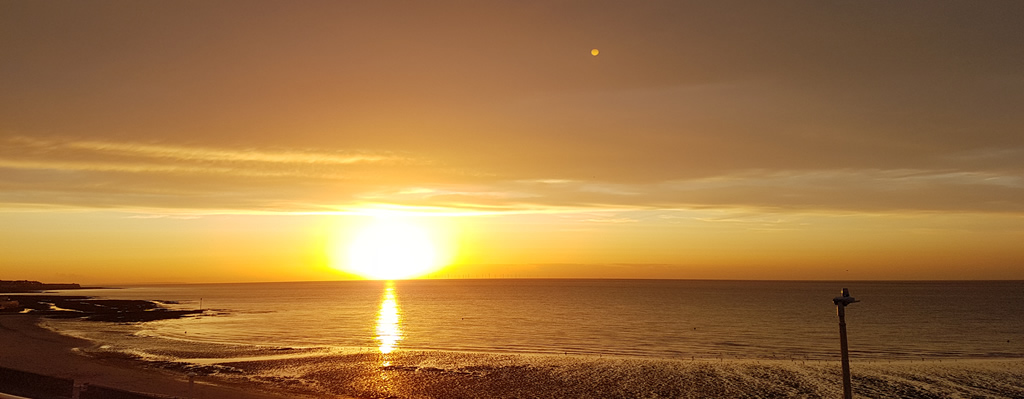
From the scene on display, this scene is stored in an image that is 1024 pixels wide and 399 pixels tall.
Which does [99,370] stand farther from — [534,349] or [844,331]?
[844,331]

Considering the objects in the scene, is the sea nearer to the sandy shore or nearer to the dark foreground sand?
the dark foreground sand

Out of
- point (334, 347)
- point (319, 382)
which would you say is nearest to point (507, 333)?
point (334, 347)

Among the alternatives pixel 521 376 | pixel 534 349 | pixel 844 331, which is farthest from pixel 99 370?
pixel 844 331

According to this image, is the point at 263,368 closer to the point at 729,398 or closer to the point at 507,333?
the point at 729,398

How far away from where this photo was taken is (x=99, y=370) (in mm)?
38094

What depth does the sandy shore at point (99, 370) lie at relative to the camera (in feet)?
106

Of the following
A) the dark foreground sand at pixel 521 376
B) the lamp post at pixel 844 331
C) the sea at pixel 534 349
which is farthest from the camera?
the sea at pixel 534 349

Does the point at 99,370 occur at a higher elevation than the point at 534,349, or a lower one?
higher

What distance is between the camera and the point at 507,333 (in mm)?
73125

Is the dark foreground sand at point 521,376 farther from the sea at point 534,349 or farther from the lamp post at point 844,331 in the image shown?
the lamp post at point 844,331

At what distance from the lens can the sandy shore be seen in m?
32.2

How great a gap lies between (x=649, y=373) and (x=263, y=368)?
23.8m

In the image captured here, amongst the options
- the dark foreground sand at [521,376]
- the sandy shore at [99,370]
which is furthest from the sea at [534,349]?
the sandy shore at [99,370]

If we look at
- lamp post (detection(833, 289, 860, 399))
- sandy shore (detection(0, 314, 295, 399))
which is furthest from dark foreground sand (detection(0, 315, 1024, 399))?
lamp post (detection(833, 289, 860, 399))
